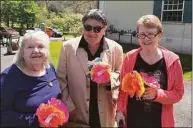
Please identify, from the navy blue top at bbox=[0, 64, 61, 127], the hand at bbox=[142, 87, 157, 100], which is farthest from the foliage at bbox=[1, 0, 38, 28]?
the hand at bbox=[142, 87, 157, 100]

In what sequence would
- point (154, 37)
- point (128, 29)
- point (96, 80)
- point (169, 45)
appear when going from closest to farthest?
point (154, 37) → point (96, 80) → point (169, 45) → point (128, 29)

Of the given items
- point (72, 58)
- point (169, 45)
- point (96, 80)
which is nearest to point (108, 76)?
point (96, 80)

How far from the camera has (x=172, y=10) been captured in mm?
15945

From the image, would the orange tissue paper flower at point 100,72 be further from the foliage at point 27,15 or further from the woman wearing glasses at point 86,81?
the foliage at point 27,15

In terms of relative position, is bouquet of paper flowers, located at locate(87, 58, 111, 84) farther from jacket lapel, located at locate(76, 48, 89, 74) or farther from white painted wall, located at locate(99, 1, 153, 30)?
white painted wall, located at locate(99, 1, 153, 30)

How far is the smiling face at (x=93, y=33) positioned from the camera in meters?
2.85

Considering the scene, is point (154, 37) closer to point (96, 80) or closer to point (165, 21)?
point (96, 80)

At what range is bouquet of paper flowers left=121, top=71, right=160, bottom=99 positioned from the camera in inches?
96.7

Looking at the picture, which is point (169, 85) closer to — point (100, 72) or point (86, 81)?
point (100, 72)

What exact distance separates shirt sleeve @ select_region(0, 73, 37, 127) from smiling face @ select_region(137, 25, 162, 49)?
1.09m

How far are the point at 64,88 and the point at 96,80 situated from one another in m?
0.33

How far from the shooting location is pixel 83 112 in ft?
9.77

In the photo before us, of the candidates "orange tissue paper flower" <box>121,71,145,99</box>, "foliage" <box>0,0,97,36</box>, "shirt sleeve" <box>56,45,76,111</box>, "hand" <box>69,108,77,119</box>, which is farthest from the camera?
"foliage" <box>0,0,97,36</box>

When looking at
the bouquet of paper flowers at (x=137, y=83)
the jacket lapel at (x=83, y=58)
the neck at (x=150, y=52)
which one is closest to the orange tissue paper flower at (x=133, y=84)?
the bouquet of paper flowers at (x=137, y=83)
